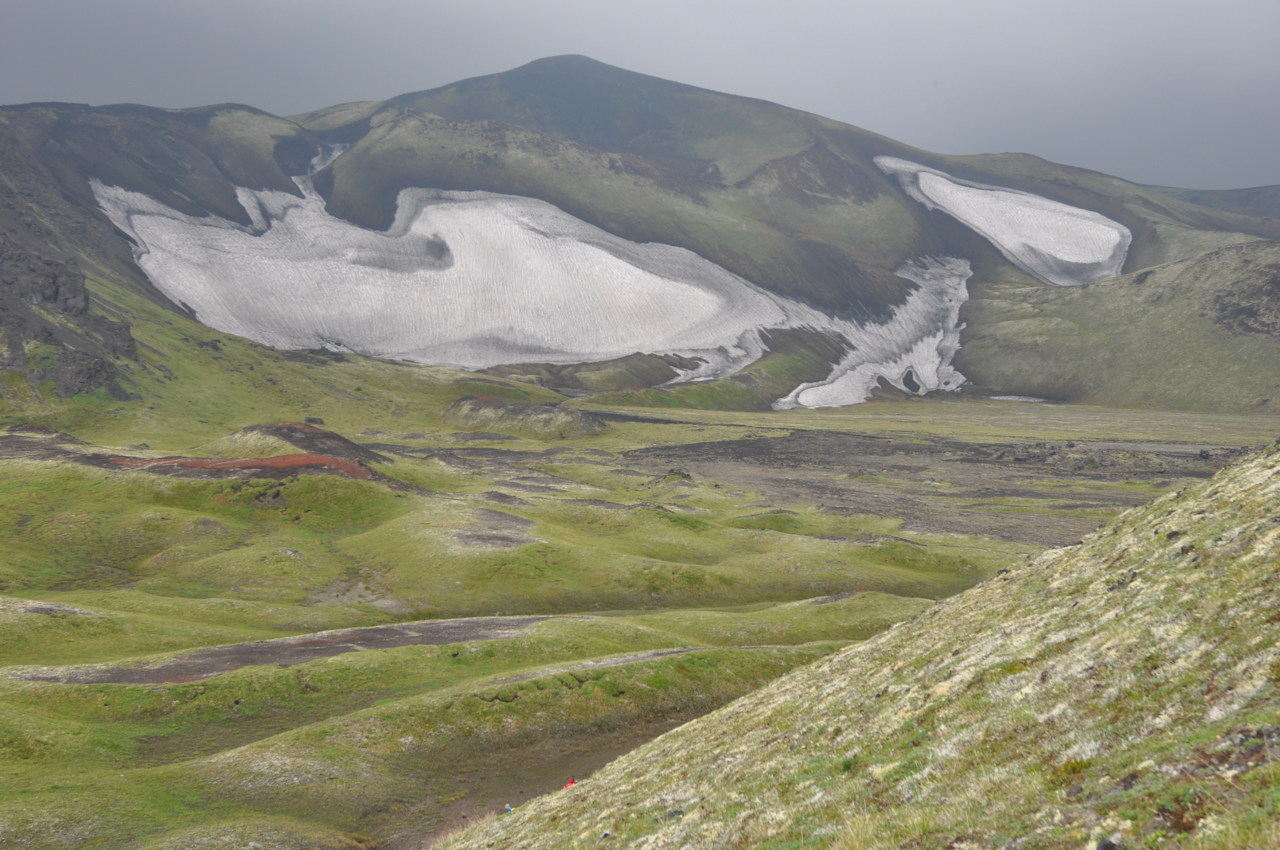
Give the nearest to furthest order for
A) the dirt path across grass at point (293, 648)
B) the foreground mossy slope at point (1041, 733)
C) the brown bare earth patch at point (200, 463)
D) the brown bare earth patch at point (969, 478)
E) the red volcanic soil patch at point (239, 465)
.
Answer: the foreground mossy slope at point (1041, 733) < the dirt path across grass at point (293, 648) < the brown bare earth patch at point (200, 463) < the red volcanic soil patch at point (239, 465) < the brown bare earth patch at point (969, 478)

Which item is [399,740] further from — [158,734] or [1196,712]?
[1196,712]

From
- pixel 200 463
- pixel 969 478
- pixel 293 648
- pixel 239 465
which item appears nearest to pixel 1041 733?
Result: pixel 293 648

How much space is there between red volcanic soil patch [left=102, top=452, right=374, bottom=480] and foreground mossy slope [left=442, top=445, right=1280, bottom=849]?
261 ft

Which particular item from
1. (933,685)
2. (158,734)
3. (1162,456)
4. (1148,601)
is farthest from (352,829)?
(1162,456)

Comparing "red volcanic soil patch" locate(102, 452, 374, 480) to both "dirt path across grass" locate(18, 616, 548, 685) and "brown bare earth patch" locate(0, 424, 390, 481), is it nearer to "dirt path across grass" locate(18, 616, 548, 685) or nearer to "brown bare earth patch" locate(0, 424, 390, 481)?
"brown bare earth patch" locate(0, 424, 390, 481)

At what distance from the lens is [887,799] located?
1538 cm

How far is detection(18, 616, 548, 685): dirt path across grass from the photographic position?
4525cm

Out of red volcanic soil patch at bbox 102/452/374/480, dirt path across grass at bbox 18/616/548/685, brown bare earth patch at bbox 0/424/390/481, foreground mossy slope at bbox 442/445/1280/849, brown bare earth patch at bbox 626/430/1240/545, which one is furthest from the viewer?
brown bare earth patch at bbox 626/430/1240/545

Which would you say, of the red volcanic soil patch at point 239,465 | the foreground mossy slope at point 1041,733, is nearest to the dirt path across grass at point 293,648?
the foreground mossy slope at point 1041,733

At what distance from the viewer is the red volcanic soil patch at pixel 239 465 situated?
315 ft


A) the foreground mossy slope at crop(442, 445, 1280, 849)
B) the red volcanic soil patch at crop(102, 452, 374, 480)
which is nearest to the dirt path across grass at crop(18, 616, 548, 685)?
the foreground mossy slope at crop(442, 445, 1280, 849)

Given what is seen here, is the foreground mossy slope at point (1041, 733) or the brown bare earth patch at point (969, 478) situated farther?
the brown bare earth patch at point (969, 478)

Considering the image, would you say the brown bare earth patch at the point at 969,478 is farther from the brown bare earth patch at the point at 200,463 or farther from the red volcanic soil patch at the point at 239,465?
the red volcanic soil patch at the point at 239,465

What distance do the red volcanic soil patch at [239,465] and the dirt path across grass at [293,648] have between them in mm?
43644
